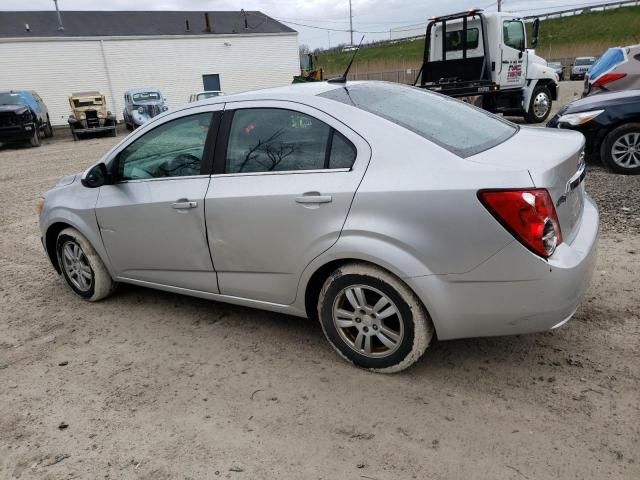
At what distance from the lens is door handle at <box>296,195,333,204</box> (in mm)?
2822

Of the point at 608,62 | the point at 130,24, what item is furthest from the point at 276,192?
the point at 130,24

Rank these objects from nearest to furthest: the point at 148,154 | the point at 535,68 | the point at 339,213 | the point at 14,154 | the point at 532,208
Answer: the point at 532,208
the point at 339,213
the point at 148,154
the point at 535,68
the point at 14,154

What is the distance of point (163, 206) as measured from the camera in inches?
139

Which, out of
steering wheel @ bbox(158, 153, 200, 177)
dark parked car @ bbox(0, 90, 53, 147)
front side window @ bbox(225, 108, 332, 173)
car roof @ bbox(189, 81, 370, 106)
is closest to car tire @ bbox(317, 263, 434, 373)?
front side window @ bbox(225, 108, 332, 173)

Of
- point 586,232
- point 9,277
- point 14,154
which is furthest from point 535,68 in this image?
point 14,154

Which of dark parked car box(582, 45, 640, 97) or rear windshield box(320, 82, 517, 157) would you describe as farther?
dark parked car box(582, 45, 640, 97)

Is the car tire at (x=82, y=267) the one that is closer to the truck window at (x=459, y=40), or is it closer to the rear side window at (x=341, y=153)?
the rear side window at (x=341, y=153)

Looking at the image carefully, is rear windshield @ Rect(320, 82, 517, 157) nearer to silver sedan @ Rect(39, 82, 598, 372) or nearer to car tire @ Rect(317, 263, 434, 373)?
silver sedan @ Rect(39, 82, 598, 372)

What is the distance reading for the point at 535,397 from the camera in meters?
2.72

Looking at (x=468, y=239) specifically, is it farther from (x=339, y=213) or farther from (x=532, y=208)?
(x=339, y=213)

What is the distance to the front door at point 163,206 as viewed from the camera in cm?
342

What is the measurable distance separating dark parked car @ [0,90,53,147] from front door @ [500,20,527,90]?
1624 cm

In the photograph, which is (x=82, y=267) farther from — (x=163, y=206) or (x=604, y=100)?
(x=604, y=100)

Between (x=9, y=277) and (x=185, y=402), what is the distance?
3354 mm
